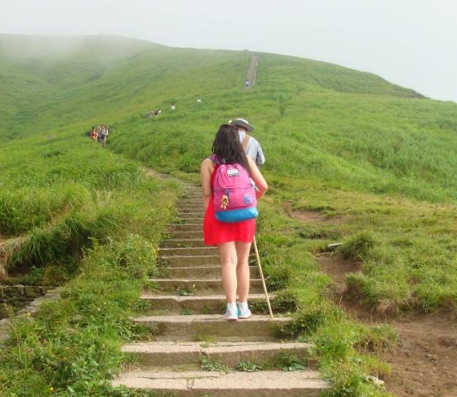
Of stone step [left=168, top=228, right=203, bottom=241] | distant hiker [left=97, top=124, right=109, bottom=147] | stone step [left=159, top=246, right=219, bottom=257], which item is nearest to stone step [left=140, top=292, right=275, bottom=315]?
stone step [left=159, top=246, right=219, bottom=257]

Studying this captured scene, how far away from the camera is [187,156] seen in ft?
78.4

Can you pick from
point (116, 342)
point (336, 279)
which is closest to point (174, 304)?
point (116, 342)

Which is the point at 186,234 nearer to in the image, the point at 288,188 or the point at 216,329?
the point at 216,329

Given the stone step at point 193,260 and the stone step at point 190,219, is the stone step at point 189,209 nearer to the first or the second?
the stone step at point 190,219

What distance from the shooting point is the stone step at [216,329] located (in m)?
6.20

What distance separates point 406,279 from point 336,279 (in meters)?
1.05

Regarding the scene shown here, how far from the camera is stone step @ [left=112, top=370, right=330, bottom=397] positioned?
15.3 ft

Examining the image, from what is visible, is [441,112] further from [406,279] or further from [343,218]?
[406,279]

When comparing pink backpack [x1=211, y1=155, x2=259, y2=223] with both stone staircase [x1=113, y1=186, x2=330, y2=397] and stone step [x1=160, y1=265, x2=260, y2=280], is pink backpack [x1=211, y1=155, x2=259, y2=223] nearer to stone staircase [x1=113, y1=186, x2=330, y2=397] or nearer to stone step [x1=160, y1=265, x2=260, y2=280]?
stone staircase [x1=113, y1=186, x2=330, y2=397]

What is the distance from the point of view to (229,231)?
241 inches

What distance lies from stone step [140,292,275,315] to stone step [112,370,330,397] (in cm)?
191

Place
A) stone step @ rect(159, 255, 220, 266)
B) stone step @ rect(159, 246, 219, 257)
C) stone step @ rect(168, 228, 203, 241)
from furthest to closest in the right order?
1. stone step @ rect(168, 228, 203, 241)
2. stone step @ rect(159, 246, 219, 257)
3. stone step @ rect(159, 255, 220, 266)

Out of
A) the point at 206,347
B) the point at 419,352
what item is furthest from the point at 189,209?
the point at 419,352

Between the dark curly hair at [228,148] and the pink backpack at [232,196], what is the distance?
104mm
